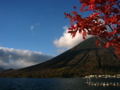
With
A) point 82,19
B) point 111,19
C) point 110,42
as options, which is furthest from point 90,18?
point 110,42

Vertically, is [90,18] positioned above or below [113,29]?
above

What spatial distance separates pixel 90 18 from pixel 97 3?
544 mm

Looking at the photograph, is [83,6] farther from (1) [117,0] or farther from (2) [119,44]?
(2) [119,44]


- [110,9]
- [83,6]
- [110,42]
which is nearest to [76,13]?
[83,6]

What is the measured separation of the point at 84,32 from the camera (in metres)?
5.40

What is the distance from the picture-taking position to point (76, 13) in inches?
219

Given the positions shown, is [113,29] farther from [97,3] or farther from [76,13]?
[76,13]

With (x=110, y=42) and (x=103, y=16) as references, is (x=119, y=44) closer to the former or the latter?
(x=110, y=42)

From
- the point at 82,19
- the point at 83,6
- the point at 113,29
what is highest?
the point at 83,6

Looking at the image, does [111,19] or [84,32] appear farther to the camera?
[84,32]

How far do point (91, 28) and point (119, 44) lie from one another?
3.67 feet

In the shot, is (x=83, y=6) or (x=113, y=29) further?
(x=83, y=6)

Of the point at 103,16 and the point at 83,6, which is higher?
the point at 83,6

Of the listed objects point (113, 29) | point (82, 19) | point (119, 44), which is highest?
point (82, 19)
